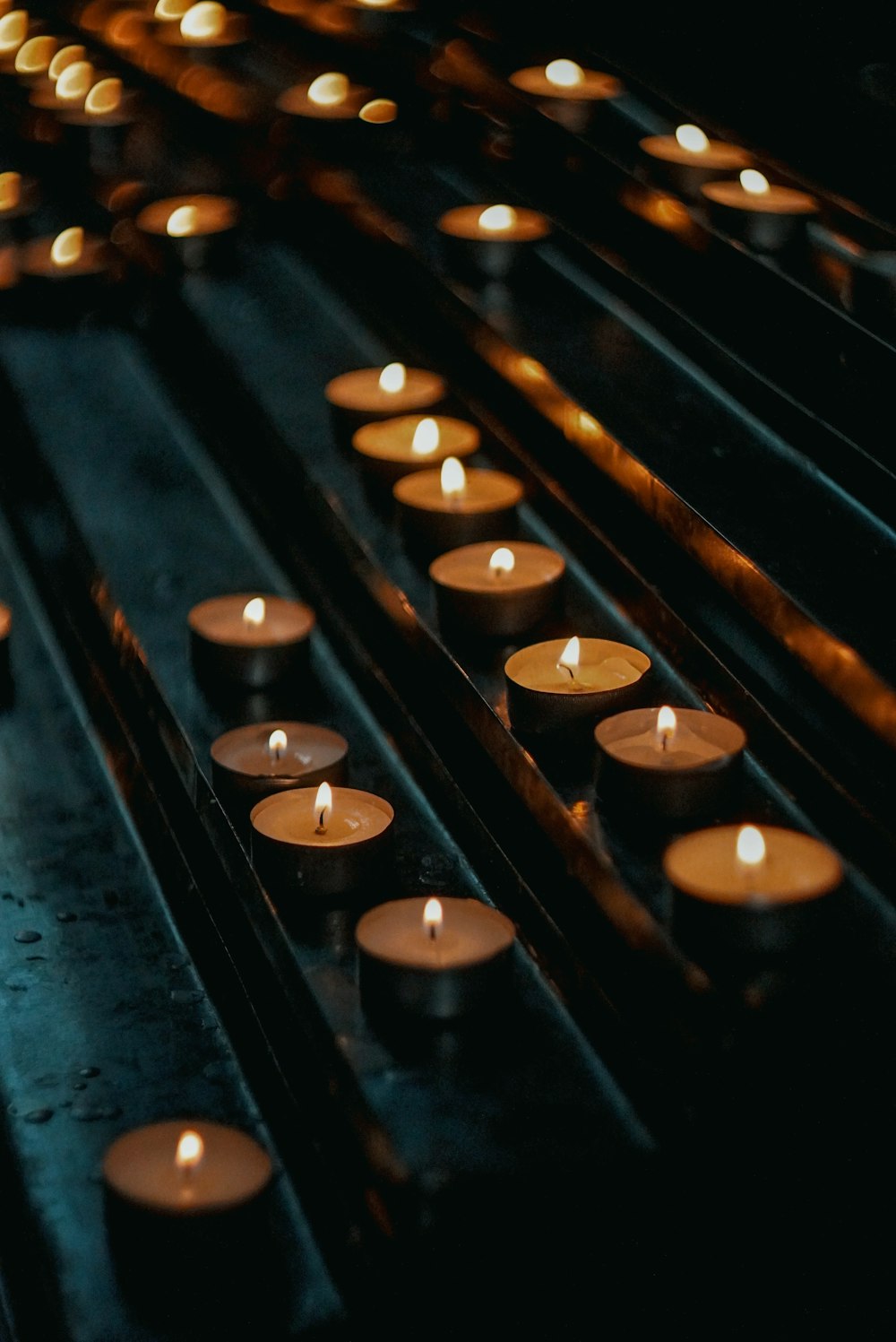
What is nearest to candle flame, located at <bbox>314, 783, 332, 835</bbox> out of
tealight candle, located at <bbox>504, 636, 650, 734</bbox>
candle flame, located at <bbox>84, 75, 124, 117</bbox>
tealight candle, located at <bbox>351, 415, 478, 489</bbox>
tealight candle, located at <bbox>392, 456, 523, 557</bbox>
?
tealight candle, located at <bbox>504, 636, 650, 734</bbox>

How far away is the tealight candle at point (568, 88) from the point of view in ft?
7.80

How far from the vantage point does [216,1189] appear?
1138mm

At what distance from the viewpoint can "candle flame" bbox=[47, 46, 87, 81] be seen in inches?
128

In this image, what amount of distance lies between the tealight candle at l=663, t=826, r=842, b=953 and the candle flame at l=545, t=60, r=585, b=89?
1.52 m

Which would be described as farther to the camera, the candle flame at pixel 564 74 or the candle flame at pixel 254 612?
the candle flame at pixel 564 74

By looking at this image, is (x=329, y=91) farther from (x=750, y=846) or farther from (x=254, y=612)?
(x=750, y=846)

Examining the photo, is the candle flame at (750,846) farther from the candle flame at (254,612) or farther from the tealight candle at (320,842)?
the candle flame at (254,612)

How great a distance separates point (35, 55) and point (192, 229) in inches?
46.9

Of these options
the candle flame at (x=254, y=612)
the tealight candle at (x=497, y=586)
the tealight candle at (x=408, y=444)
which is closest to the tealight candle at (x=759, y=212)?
the tealight candle at (x=408, y=444)

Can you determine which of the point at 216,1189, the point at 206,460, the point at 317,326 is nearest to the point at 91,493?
the point at 206,460

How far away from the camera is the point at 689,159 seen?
2.19m

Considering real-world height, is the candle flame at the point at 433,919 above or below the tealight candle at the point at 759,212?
below

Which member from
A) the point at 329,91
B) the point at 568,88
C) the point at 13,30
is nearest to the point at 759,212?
the point at 568,88

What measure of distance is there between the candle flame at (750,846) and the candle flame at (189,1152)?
46cm
